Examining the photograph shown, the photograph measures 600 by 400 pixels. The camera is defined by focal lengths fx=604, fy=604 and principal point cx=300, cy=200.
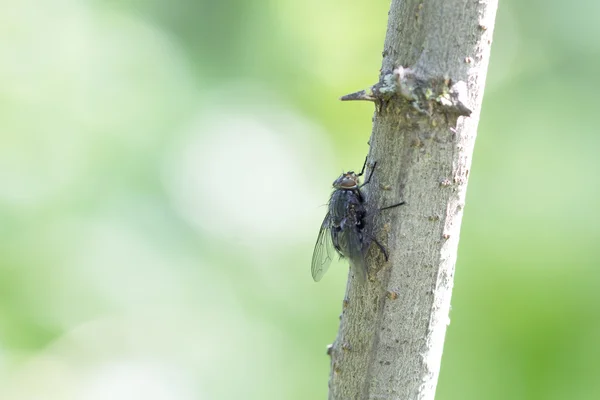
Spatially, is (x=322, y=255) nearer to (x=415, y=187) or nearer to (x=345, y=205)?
(x=345, y=205)

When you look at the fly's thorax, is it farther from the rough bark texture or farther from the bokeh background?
the bokeh background

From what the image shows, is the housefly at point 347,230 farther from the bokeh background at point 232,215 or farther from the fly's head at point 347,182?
the bokeh background at point 232,215

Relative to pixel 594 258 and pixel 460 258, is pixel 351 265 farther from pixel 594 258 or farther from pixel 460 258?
pixel 594 258

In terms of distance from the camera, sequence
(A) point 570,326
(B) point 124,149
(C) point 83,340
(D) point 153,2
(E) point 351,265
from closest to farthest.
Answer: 1. (E) point 351,265
2. (A) point 570,326
3. (C) point 83,340
4. (B) point 124,149
5. (D) point 153,2

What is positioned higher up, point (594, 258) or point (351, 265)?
point (594, 258)

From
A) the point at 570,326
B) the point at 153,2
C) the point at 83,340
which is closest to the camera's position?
the point at 570,326

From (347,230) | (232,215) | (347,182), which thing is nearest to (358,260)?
(347,230)

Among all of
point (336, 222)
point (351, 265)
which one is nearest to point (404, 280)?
point (351, 265)
